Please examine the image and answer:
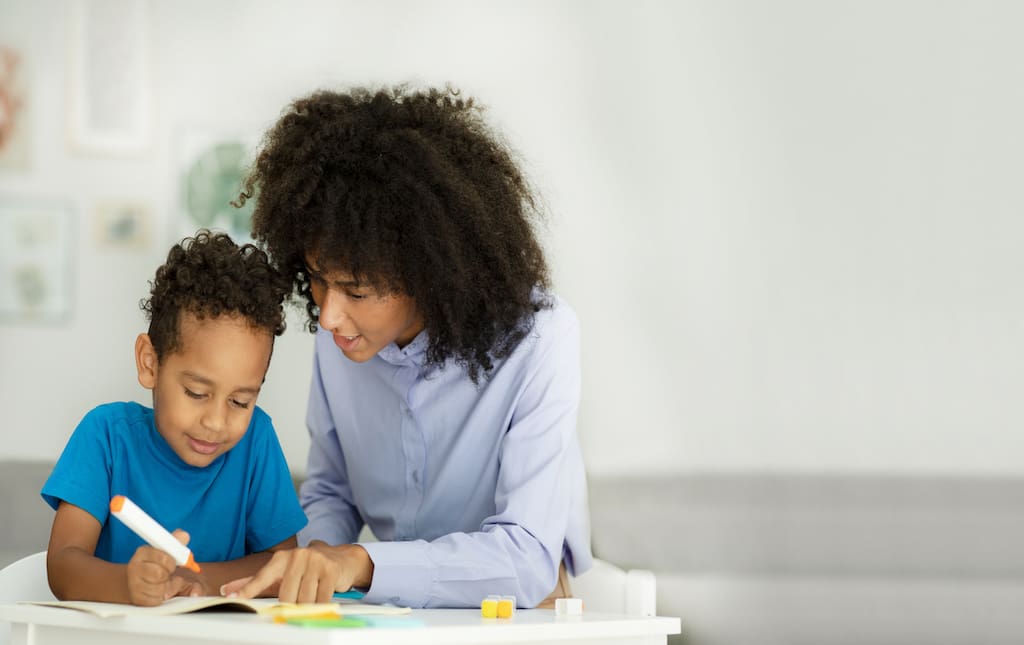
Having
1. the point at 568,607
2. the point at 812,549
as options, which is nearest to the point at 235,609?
the point at 568,607

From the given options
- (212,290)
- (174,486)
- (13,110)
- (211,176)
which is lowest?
(174,486)

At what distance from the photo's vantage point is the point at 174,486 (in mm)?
1424

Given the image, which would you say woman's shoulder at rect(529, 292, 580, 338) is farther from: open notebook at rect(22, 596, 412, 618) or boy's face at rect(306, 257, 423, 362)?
Answer: open notebook at rect(22, 596, 412, 618)

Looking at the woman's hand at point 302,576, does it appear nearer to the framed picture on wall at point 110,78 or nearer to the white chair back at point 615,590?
the white chair back at point 615,590

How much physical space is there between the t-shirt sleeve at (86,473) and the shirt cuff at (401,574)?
1.23ft

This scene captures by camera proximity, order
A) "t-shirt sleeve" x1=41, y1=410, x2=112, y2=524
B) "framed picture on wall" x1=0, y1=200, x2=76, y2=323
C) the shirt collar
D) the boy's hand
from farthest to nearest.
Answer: "framed picture on wall" x1=0, y1=200, x2=76, y2=323 < the shirt collar < "t-shirt sleeve" x1=41, y1=410, x2=112, y2=524 < the boy's hand

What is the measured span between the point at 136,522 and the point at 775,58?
6.15ft

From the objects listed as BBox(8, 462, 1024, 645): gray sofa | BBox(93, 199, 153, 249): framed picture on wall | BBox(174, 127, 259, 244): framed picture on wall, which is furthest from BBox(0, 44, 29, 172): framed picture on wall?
BBox(8, 462, 1024, 645): gray sofa

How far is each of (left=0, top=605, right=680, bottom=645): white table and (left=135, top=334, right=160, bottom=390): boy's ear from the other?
1.42ft

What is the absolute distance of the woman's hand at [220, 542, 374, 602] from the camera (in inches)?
42.2

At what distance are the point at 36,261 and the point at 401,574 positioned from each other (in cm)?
172

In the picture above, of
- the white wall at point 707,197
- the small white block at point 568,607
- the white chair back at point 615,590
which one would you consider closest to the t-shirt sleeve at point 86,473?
the small white block at point 568,607

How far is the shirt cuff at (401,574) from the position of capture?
1197 mm

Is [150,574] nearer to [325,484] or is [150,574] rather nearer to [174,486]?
[174,486]
